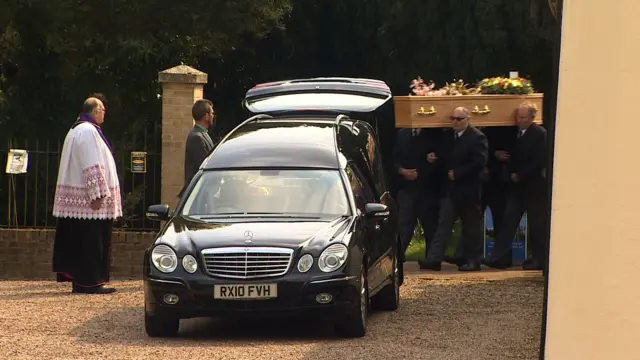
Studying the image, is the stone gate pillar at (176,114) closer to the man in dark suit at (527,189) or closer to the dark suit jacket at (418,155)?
the dark suit jacket at (418,155)

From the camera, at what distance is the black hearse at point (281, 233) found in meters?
11.4

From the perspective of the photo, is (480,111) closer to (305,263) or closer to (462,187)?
(462,187)

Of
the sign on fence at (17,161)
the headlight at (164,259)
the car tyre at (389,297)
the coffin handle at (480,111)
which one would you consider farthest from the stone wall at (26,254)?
the headlight at (164,259)

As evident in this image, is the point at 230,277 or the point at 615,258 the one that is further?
the point at 230,277

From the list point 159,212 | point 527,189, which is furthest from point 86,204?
point 527,189

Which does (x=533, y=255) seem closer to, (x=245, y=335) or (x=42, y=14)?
(x=245, y=335)

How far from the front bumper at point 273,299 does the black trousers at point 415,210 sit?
5.74 m

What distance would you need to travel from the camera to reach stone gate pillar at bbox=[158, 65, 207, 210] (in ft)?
58.7

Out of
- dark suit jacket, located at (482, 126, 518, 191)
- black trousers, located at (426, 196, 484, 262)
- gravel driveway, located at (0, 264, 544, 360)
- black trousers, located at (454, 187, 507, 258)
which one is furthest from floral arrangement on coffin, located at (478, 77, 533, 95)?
gravel driveway, located at (0, 264, 544, 360)

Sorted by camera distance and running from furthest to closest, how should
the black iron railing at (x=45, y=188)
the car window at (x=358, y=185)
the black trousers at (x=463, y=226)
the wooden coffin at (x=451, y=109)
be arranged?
the black iron railing at (x=45, y=188), the wooden coffin at (x=451, y=109), the black trousers at (x=463, y=226), the car window at (x=358, y=185)

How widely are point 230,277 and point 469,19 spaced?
1488 centimetres

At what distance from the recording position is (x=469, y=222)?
1688cm

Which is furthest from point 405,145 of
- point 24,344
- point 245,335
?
point 24,344

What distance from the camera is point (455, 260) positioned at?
1755 centimetres
